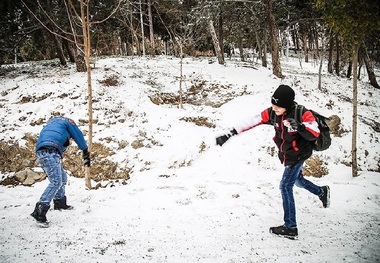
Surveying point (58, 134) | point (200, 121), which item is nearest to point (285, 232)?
point (58, 134)

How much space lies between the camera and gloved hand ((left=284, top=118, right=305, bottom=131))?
319 centimetres

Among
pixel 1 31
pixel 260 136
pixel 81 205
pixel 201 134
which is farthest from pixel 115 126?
pixel 1 31

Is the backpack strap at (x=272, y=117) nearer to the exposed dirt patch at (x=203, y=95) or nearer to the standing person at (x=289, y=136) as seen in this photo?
the standing person at (x=289, y=136)

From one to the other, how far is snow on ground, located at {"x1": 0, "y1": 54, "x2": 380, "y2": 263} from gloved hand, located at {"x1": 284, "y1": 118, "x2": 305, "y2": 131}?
172 cm

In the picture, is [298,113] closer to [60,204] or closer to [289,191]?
[289,191]

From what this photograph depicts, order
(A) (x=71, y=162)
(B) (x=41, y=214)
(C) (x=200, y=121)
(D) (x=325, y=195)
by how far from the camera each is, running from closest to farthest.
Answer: (B) (x=41, y=214)
(D) (x=325, y=195)
(A) (x=71, y=162)
(C) (x=200, y=121)

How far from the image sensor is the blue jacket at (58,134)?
13.6 ft

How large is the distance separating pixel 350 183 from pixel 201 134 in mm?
4750

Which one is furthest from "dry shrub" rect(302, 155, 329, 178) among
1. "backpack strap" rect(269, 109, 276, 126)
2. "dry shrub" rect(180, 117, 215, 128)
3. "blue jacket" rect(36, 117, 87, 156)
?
"blue jacket" rect(36, 117, 87, 156)

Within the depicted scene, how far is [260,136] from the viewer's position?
29.7 ft

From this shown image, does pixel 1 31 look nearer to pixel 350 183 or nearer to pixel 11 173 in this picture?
pixel 11 173

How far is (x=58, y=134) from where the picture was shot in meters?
4.25

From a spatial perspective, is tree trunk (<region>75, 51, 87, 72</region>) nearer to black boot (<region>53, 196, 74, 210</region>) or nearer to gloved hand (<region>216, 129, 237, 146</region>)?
black boot (<region>53, 196, 74, 210</region>)

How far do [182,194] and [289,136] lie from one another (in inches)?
114
